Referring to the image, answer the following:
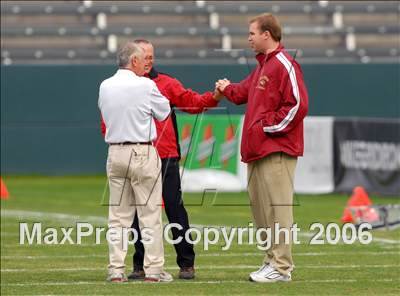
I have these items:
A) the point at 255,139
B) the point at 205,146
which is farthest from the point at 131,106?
the point at 205,146

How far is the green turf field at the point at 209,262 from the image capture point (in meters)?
8.99

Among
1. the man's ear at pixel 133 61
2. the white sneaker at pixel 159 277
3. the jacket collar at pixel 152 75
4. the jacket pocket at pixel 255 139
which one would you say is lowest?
the white sneaker at pixel 159 277

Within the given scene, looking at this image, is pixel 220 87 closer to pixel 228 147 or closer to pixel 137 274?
pixel 137 274

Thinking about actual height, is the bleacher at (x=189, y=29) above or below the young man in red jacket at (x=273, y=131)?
below

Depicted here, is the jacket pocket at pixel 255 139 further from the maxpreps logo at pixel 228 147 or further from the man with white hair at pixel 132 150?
the maxpreps logo at pixel 228 147

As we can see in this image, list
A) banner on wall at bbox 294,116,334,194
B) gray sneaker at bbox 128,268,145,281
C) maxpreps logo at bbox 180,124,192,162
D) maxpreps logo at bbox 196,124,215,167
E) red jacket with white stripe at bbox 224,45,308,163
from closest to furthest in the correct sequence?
red jacket with white stripe at bbox 224,45,308,163 < gray sneaker at bbox 128,268,145,281 < maxpreps logo at bbox 180,124,192,162 < maxpreps logo at bbox 196,124,215,167 < banner on wall at bbox 294,116,334,194

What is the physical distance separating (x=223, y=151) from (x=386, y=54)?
771cm

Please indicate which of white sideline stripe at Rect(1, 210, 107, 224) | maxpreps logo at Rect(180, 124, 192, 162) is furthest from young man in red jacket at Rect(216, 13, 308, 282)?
maxpreps logo at Rect(180, 124, 192, 162)

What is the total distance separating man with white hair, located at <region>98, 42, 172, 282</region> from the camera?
29.8 ft

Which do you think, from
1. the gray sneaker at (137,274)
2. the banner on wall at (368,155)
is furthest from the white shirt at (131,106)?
the banner on wall at (368,155)

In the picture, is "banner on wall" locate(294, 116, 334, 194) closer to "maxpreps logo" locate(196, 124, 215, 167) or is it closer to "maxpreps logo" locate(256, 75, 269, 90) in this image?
"maxpreps logo" locate(196, 124, 215, 167)

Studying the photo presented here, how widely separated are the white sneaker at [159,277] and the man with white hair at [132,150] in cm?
10

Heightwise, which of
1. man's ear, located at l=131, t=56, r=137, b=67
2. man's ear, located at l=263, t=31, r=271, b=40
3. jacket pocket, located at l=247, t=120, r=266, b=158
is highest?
man's ear, located at l=263, t=31, r=271, b=40

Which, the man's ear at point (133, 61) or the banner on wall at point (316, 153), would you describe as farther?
the banner on wall at point (316, 153)
